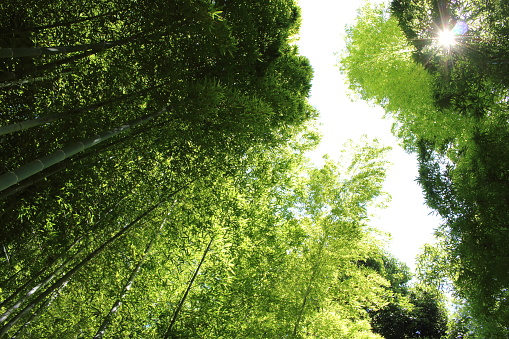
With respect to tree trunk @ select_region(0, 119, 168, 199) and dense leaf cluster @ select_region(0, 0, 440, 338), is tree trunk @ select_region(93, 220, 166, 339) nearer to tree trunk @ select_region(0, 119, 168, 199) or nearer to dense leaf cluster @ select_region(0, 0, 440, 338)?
dense leaf cluster @ select_region(0, 0, 440, 338)

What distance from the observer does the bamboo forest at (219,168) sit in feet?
9.04

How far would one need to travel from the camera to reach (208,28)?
2.36 meters

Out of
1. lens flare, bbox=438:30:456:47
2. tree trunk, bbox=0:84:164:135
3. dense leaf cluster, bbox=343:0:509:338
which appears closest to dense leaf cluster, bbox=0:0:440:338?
tree trunk, bbox=0:84:164:135

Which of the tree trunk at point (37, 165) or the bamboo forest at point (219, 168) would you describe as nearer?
the tree trunk at point (37, 165)

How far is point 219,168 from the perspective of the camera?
342 centimetres

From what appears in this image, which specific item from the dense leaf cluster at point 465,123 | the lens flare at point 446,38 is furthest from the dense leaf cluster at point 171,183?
the lens flare at point 446,38

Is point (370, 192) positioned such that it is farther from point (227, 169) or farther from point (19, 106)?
point (19, 106)

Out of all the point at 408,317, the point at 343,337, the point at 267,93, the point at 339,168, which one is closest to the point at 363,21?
the point at 339,168

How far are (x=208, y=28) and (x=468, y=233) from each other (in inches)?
140

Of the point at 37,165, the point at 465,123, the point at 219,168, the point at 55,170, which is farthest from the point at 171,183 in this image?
the point at 465,123

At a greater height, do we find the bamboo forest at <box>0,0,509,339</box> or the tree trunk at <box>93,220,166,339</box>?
the bamboo forest at <box>0,0,509,339</box>

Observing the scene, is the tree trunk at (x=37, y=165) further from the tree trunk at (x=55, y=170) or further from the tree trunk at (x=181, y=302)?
the tree trunk at (x=181, y=302)

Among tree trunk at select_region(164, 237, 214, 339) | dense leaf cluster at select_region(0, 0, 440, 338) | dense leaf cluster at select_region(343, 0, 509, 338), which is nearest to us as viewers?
dense leaf cluster at select_region(0, 0, 440, 338)

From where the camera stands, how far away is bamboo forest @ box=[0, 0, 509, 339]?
2.76 m
